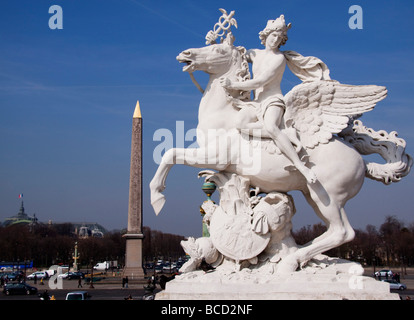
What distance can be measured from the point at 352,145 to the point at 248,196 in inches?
69.0

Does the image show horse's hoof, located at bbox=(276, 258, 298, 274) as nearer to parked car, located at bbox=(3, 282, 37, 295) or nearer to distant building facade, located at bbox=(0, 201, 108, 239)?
parked car, located at bbox=(3, 282, 37, 295)

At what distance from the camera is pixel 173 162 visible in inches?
310

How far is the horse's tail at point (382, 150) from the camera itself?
8.11 meters

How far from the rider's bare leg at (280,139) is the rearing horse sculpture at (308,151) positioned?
15 centimetres

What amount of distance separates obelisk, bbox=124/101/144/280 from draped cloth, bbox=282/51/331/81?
32487 mm

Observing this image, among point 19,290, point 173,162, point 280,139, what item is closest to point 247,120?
point 280,139

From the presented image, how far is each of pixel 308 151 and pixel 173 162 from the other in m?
1.92

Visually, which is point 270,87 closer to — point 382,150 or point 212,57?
point 212,57

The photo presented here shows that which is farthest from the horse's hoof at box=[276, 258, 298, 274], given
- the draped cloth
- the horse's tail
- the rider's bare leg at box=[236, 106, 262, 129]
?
the draped cloth

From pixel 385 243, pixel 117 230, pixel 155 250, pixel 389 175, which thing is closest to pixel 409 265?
pixel 385 243

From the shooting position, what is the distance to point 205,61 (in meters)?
8.20

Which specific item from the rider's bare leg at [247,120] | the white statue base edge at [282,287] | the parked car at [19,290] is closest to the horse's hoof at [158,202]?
the white statue base edge at [282,287]

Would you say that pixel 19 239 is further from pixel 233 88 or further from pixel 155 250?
pixel 233 88

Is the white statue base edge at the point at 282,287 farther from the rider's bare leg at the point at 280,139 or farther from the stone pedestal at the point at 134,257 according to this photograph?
the stone pedestal at the point at 134,257
